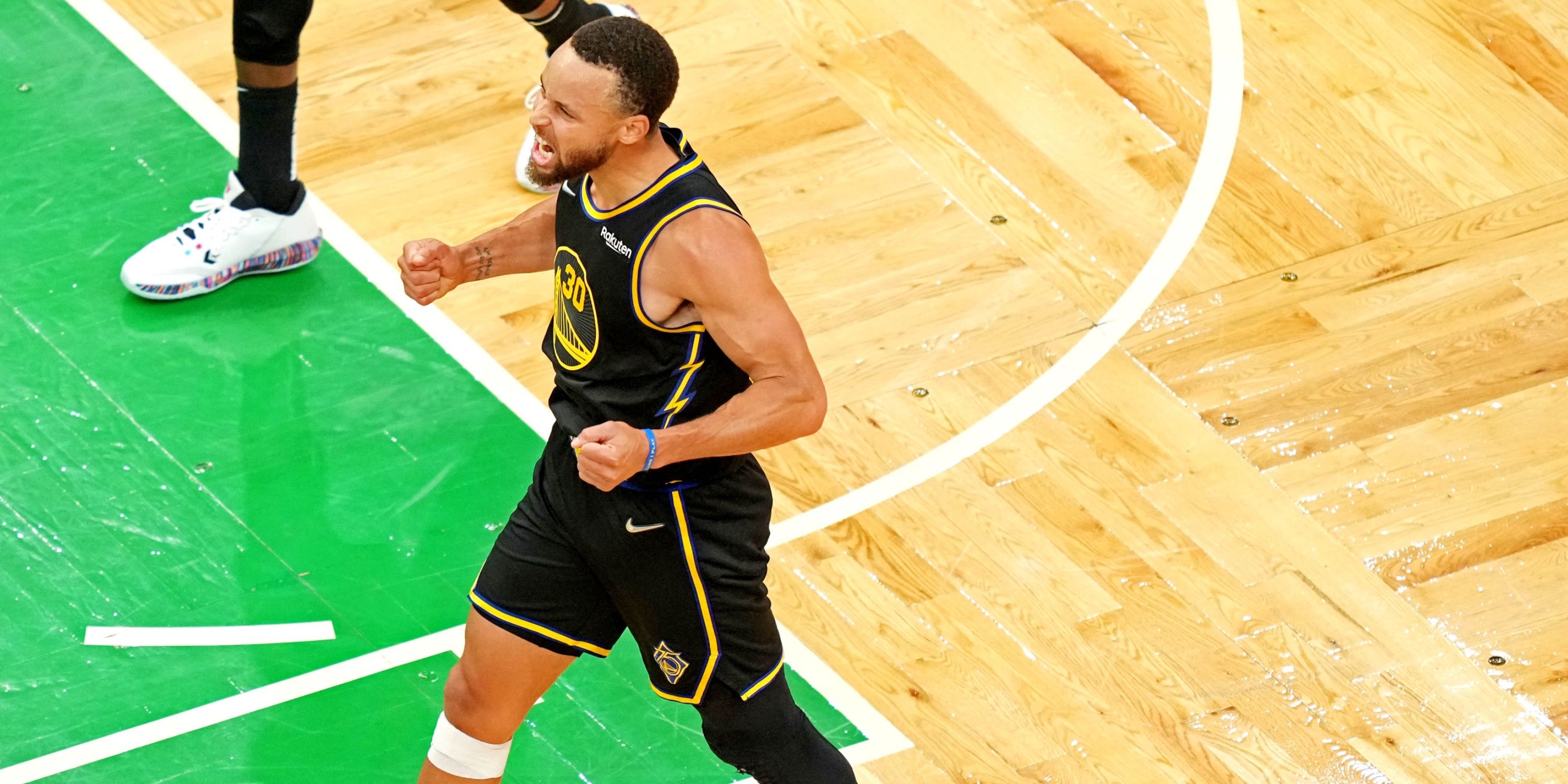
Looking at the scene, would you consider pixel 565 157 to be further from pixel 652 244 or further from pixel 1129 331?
pixel 1129 331

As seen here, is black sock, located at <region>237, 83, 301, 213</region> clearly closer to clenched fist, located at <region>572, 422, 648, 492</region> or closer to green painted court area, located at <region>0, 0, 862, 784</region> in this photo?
green painted court area, located at <region>0, 0, 862, 784</region>

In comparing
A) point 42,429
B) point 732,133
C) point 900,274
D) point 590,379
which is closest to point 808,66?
point 732,133

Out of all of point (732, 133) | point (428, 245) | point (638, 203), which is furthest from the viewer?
point (732, 133)

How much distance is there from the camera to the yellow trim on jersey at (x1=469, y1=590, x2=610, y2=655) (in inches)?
160

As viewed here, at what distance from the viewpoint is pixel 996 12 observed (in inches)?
291

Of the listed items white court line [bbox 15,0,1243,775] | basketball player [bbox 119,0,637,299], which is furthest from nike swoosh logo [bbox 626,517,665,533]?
basketball player [bbox 119,0,637,299]

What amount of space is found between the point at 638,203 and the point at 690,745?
1.55 m

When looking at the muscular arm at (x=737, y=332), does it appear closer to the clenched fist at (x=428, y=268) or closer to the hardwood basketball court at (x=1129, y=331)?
the clenched fist at (x=428, y=268)

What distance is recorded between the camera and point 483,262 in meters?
4.22

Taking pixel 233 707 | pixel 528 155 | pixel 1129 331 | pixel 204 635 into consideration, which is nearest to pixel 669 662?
pixel 233 707

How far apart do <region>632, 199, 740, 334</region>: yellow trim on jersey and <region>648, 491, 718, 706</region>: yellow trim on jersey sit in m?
0.37

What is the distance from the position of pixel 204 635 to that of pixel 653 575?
155 cm

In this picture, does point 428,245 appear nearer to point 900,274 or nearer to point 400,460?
point 400,460

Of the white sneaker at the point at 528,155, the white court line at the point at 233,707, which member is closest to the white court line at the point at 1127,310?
the white court line at the point at 233,707
